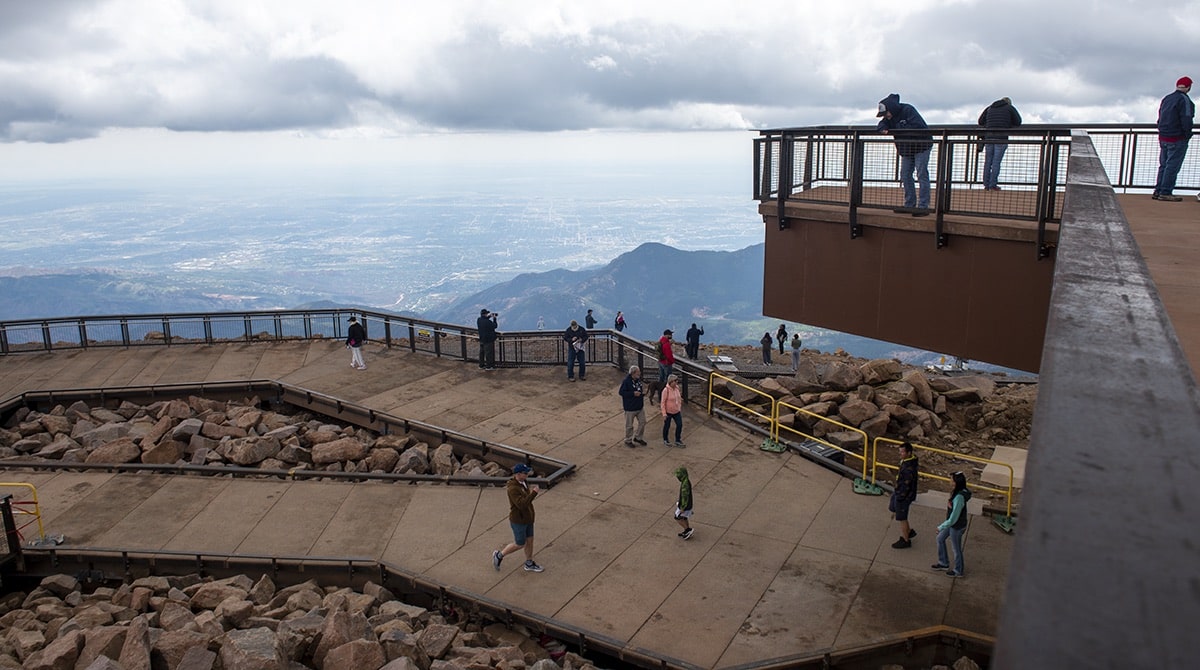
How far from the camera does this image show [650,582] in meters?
11.1

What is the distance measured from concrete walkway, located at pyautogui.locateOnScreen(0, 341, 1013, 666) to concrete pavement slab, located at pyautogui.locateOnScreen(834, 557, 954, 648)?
0.02 meters

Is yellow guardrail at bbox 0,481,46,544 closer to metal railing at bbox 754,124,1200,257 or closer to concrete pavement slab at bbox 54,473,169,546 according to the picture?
concrete pavement slab at bbox 54,473,169,546

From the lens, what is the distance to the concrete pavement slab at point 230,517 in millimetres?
12750

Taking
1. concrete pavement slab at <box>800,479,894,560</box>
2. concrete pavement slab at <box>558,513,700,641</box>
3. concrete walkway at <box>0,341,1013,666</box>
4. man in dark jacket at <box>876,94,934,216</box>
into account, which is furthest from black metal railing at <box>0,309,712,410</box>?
concrete pavement slab at <box>558,513,700,641</box>

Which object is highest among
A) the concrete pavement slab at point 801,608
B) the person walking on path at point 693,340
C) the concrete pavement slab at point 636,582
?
the concrete pavement slab at point 801,608

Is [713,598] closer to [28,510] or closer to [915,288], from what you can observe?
[915,288]

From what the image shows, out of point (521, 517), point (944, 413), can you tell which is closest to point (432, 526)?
point (521, 517)

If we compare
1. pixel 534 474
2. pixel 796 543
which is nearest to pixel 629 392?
pixel 534 474

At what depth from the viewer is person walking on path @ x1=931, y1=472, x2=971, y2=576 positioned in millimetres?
10375

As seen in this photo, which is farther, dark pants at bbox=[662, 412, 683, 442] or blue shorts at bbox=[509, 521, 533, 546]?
dark pants at bbox=[662, 412, 683, 442]

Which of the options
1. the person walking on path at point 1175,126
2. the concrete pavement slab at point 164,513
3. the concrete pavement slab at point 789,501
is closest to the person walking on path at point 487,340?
the concrete pavement slab at point 164,513

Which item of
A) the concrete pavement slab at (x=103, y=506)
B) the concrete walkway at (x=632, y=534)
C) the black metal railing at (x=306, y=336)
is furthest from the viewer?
the black metal railing at (x=306, y=336)

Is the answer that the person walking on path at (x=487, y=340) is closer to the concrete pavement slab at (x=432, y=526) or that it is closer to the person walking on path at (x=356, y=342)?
the person walking on path at (x=356, y=342)

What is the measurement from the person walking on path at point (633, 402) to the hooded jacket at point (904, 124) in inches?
209
